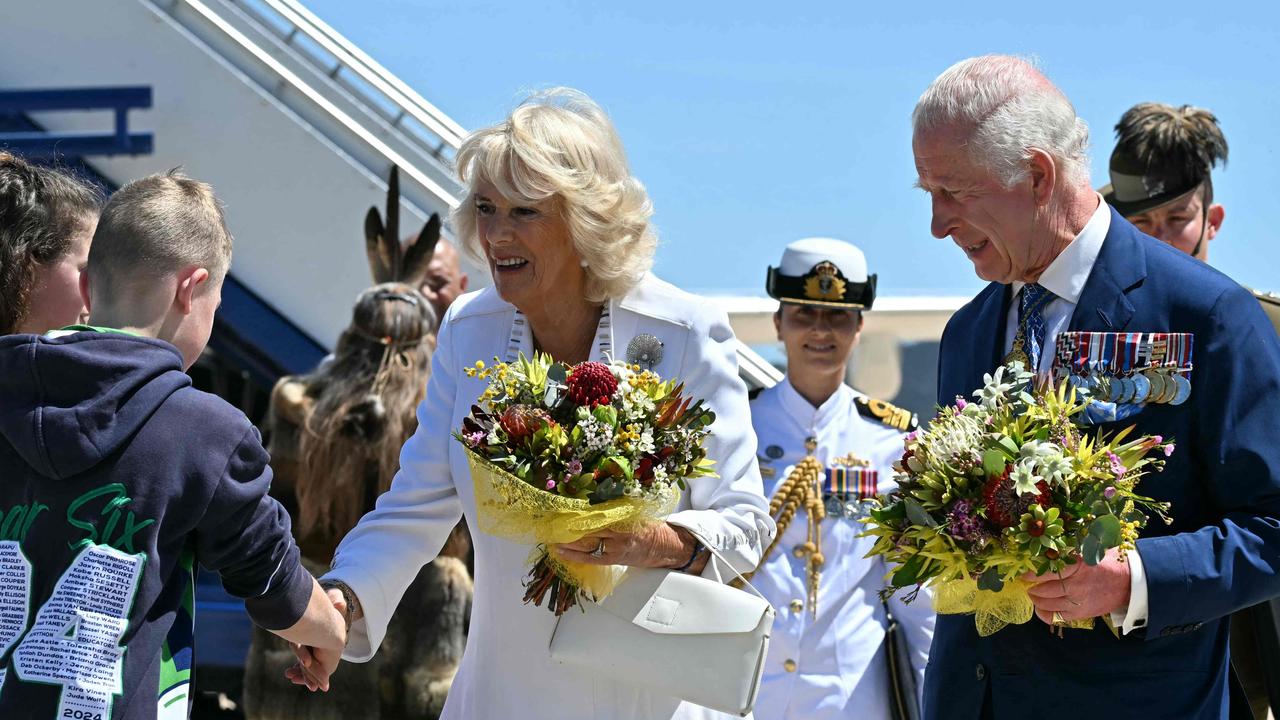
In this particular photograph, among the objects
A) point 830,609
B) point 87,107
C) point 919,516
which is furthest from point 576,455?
point 87,107

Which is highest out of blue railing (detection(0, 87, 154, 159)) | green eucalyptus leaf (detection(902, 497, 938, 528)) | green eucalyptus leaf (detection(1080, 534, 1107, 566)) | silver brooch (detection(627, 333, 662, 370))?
blue railing (detection(0, 87, 154, 159))

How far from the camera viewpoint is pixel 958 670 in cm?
338

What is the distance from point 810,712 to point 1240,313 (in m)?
2.45

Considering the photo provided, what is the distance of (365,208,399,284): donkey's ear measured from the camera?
648 cm

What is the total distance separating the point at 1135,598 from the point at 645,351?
1.27 m

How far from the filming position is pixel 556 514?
3150mm

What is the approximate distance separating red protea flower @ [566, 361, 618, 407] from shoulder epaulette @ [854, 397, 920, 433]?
2530mm

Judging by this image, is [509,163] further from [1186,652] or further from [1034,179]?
[1186,652]

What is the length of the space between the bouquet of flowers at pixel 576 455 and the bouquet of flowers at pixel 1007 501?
46 cm

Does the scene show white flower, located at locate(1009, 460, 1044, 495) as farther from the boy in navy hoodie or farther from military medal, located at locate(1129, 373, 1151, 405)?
the boy in navy hoodie

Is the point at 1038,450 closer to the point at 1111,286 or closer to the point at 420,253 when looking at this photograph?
the point at 1111,286

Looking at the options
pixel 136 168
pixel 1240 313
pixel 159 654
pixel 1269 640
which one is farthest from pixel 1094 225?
pixel 136 168

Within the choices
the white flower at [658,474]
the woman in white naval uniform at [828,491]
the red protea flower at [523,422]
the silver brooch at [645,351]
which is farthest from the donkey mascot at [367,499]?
the white flower at [658,474]

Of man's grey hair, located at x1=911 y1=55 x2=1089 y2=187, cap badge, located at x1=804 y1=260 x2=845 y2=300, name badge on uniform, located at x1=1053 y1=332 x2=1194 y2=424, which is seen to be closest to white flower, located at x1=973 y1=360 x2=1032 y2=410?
name badge on uniform, located at x1=1053 y1=332 x2=1194 y2=424
